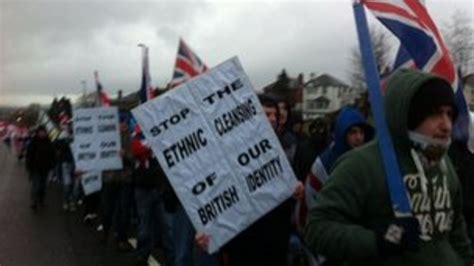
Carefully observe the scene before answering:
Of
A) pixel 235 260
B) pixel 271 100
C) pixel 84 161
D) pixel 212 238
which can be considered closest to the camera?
pixel 212 238

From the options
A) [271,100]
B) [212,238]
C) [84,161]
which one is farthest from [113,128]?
[212,238]

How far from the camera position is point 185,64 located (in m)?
9.80

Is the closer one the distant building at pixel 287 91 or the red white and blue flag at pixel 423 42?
the red white and blue flag at pixel 423 42

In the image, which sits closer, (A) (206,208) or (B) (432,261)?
(B) (432,261)

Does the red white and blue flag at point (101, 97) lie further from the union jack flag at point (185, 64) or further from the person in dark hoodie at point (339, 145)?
the person in dark hoodie at point (339, 145)

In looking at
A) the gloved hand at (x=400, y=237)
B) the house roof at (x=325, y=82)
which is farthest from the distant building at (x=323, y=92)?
the gloved hand at (x=400, y=237)

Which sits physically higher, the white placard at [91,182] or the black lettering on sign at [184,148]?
the black lettering on sign at [184,148]

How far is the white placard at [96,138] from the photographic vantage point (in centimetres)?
1160

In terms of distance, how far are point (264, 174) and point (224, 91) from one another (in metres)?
0.64

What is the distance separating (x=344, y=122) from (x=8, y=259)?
6.05 m

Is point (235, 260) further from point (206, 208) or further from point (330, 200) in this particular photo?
point (330, 200)

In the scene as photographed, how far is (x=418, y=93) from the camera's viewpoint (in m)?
2.98

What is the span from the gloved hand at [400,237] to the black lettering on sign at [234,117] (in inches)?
100

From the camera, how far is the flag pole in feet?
9.45
